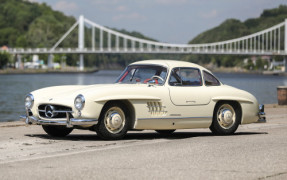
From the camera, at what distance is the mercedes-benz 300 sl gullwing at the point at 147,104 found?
9.03 metres

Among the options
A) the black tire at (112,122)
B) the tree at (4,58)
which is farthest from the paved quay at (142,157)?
the tree at (4,58)

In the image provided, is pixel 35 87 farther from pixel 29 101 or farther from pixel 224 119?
pixel 29 101

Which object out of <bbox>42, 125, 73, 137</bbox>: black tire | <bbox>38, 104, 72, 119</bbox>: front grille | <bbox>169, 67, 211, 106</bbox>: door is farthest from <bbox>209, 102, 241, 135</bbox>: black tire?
<bbox>38, 104, 72, 119</bbox>: front grille

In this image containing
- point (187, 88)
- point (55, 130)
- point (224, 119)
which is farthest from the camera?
point (224, 119)

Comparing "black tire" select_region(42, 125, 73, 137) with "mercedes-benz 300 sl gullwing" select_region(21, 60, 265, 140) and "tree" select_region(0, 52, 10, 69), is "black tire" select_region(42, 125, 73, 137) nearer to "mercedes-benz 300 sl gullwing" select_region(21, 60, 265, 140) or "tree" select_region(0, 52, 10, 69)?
"mercedes-benz 300 sl gullwing" select_region(21, 60, 265, 140)

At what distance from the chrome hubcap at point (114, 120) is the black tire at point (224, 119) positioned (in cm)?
186

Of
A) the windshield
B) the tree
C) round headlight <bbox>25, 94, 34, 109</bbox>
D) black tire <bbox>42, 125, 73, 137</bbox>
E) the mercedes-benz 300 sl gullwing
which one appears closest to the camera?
the mercedes-benz 300 sl gullwing

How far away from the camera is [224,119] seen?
10.5 metres

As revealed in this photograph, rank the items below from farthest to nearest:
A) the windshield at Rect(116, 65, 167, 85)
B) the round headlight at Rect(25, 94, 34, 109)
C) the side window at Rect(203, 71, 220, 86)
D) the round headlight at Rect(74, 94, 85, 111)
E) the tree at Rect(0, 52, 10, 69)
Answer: the tree at Rect(0, 52, 10, 69)
the side window at Rect(203, 71, 220, 86)
the windshield at Rect(116, 65, 167, 85)
the round headlight at Rect(25, 94, 34, 109)
the round headlight at Rect(74, 94, 85, 111)

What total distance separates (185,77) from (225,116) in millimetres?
934

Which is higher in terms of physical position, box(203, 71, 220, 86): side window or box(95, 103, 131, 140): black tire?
box(203, 71, 220, 86): side window

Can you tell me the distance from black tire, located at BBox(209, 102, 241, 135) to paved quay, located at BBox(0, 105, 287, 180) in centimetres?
51

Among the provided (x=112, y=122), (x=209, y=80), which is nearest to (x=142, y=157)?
(x=112, y=122)

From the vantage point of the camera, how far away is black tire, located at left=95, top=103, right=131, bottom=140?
29.7 feet
